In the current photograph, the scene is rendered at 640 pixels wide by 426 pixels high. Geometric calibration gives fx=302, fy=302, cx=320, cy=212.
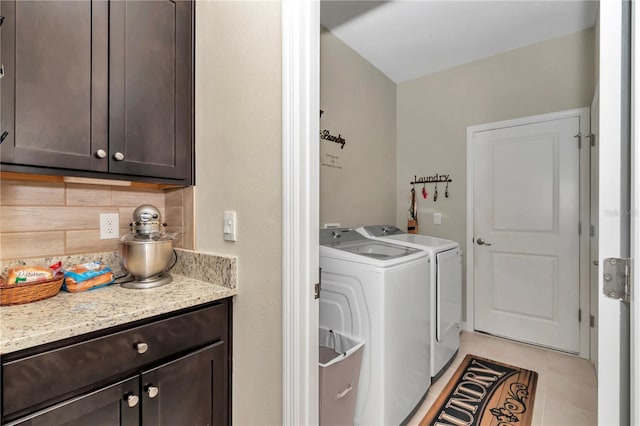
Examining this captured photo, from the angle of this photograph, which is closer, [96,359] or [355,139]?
[96,359]

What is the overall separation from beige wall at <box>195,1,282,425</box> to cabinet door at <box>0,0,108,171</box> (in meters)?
0.41

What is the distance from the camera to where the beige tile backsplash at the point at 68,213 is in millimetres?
1200

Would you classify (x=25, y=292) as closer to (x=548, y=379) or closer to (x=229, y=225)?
(x=229, y=225)

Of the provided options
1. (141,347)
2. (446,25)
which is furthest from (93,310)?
(446,25)

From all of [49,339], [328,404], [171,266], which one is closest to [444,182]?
[328,404]

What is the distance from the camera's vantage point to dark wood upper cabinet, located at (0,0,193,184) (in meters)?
1.02

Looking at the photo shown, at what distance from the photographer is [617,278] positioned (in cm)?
70

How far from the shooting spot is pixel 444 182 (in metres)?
3.22

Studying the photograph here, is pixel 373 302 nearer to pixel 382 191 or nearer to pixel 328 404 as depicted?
pixel 328 404

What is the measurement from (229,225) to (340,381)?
877 mm

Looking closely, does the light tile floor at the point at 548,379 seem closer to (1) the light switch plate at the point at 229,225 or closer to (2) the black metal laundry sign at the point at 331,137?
(1) the light switch plate at the point at 229,225

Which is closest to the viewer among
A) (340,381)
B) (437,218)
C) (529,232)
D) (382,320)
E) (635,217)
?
(635,217)

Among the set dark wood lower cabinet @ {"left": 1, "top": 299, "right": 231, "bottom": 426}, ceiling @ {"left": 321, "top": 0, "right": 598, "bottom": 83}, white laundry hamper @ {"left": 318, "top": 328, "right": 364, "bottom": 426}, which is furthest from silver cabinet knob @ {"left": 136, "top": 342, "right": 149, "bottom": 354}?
ceiling @ {"left": 321, "top": 0, "right": 598, "bottom": 83}

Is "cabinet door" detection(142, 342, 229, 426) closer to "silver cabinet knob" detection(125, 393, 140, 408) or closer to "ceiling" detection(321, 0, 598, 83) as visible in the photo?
"silver cabinet knob" detection(125, 393, 140, 408)
